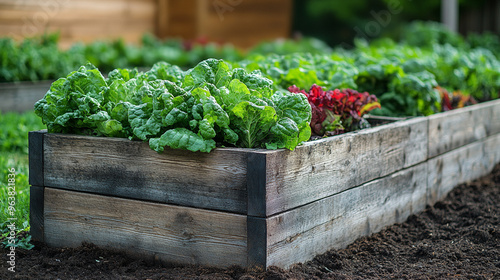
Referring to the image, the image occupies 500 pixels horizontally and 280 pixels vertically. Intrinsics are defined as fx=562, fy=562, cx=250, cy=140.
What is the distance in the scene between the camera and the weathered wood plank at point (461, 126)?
370 cm

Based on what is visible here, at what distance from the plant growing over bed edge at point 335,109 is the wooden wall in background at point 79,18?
22.3 feet

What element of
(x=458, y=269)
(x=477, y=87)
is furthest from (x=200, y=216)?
(x=477, y=87)

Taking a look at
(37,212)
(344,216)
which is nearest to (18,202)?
(37,212)

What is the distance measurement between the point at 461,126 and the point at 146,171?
8.31 ft

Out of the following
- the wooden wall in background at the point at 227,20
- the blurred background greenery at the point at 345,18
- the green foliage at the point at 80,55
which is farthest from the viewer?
the blurred background greenery at the point at 345,18

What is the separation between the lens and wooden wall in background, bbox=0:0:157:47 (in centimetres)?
862

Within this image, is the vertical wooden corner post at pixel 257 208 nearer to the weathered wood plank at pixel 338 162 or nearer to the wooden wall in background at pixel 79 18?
the weathered wood plank at pixel 338 162

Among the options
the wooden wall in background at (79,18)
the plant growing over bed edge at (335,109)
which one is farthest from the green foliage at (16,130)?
the wooden wall in background at (79,18)

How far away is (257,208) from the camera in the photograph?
2297mm

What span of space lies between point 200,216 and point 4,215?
1.33 metres

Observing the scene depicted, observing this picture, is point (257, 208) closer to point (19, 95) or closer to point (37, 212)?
point (37, 212)

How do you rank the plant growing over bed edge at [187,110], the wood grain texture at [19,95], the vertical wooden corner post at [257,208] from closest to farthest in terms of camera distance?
the vertical wooden corner post at [257,208]
the plant growing over bed edge at [187,110]
the wood grain texture at [19,95]

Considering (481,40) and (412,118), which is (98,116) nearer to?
(412,118)

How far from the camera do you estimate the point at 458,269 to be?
2.60 meters
